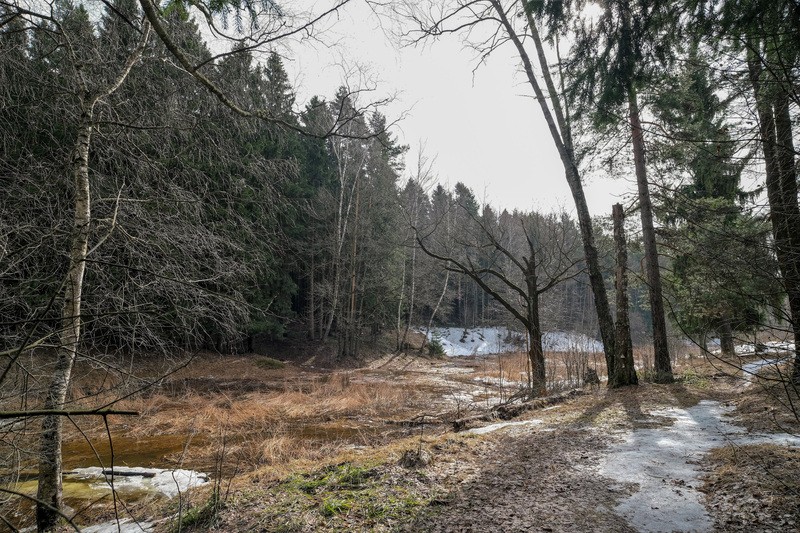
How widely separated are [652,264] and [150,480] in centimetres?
1080

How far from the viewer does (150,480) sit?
17.0 feet

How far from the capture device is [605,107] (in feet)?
15.5

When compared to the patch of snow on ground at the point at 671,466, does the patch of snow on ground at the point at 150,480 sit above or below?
below

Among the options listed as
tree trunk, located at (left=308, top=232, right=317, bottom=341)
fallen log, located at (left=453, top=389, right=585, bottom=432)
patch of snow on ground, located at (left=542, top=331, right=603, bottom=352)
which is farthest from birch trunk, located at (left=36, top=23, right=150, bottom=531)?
tree trunk, located at (left=308, top=232, right=317, bottom=341)

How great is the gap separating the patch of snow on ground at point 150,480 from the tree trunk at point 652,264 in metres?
9.65

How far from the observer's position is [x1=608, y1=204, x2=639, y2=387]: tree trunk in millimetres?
8805

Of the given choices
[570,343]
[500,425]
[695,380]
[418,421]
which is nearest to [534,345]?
[418,421]

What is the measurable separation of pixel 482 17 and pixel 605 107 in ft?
18.8

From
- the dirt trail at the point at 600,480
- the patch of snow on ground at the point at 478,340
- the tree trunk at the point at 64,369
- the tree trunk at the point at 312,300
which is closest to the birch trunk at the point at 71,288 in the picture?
the tree trunk at the point at 64,369

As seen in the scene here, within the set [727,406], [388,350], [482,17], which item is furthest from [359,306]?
[727,406]

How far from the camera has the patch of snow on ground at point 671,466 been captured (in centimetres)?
300

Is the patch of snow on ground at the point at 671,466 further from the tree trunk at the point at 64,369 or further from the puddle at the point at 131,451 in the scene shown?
the puddle at the point at 131,451

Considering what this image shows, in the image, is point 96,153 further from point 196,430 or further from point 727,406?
point 727,406

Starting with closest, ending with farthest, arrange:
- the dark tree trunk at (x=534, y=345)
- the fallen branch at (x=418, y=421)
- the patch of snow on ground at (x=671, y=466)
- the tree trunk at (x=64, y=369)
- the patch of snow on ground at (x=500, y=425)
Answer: the patch of snow on ground at (x=671, y=466)
the tree trunk at (x=64, y=369)
the patch of snow on ground at (x=500, y=425)
the fallen branch at (x=418, y=421)
the dark tree trunk at (x=534, y=345)
